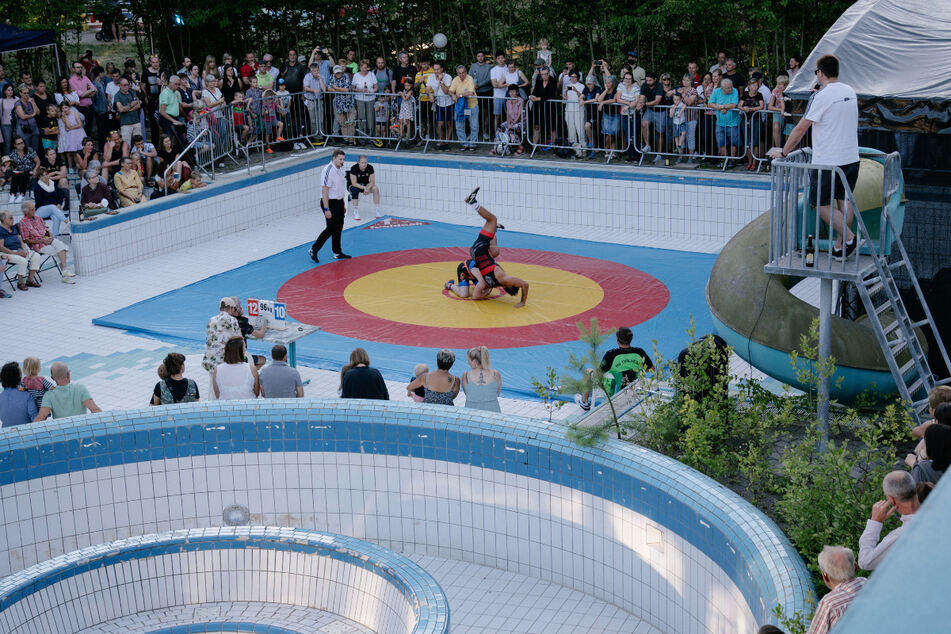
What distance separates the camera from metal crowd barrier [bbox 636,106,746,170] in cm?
1952

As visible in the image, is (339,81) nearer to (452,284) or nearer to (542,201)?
(542,201)

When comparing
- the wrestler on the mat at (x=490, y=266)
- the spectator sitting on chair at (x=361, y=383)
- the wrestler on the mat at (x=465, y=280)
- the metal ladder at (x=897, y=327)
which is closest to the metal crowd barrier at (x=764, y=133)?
the wrestler on the mat at (x=490, y=266)

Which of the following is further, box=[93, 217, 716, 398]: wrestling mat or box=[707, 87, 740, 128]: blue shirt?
box=[707, 87, 740, 128]: blue shirt

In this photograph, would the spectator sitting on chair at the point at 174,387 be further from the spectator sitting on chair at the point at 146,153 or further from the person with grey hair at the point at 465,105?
the person with grey hair at the point at 465,105

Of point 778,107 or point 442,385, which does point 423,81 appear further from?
point 442,385

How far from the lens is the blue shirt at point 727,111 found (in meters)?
19.2

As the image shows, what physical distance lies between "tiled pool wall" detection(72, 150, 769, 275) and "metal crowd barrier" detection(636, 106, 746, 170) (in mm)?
688

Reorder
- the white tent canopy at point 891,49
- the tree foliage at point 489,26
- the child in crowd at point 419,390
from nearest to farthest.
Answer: the child in crowd at point 419,390 → the white tent canopy at point 891,49 → the tree foliage at point 489,26

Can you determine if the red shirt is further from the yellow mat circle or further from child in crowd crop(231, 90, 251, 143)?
child in crowd crop(231, 90, 251, 143)

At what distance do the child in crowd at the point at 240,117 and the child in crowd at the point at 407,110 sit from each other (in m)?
2.80

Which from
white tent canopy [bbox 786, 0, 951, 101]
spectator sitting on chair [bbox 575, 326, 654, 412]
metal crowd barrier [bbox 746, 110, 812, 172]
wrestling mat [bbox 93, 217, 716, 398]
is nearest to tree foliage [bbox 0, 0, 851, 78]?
metal crowd barrier [bbox 746, 110, 812, 172]

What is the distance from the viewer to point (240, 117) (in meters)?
21.3

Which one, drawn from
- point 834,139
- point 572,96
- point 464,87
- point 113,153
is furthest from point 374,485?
point 464,87

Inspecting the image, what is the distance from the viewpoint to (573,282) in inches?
666
